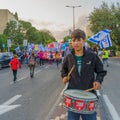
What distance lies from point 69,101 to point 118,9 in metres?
70.0

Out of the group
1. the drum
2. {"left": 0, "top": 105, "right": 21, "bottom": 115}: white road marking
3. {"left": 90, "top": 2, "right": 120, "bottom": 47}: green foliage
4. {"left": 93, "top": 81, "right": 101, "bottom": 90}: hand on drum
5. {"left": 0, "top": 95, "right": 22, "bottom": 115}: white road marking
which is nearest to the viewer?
the drum

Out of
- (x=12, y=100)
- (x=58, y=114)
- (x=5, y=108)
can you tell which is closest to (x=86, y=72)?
(x=58, y=114)

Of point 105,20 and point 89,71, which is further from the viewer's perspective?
point 105,20

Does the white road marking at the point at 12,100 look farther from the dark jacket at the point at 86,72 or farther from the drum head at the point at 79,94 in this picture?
the drum head at the point at 79,94

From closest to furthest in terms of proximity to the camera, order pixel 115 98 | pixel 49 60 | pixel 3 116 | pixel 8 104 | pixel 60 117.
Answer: pixel 60 117, pixel 3 116, pixel 8 104, pixel 115 98, pixel 49 60

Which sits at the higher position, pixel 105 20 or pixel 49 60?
pixel 105 20

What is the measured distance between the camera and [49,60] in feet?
163

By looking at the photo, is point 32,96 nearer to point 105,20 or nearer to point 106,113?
point 106,113

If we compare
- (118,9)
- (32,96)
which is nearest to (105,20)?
(118,9)

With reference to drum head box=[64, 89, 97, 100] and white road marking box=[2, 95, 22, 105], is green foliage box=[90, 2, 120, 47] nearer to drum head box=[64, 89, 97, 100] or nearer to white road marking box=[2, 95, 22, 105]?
white road marking box=[2, 95, 22, 105]

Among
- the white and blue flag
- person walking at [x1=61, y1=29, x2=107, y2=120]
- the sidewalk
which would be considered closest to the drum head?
person walking at [x1=61, y1=29, x2=107, y2=120]

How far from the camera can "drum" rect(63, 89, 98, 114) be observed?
4.87m

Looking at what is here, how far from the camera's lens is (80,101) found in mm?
4879

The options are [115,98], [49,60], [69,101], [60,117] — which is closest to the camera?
[69,101]
